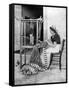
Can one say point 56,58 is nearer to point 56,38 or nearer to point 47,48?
point 47,48

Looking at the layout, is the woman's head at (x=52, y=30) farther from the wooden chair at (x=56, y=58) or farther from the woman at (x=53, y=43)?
the wooden chair at (x=56, y=58)

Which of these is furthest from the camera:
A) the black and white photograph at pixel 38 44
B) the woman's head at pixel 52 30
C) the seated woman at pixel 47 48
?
the woman's head at pixel 52 30

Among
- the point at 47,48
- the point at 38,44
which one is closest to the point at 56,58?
the point at 47,48

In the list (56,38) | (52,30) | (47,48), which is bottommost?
(47,48)

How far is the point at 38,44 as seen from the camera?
25.3 feet

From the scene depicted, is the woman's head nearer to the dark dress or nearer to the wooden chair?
the dark dress

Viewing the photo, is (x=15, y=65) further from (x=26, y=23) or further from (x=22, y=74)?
(x=26, y=23)

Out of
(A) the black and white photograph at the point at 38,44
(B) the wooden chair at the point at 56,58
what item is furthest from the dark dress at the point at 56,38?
(B) the wooden chair at the point at 56,58

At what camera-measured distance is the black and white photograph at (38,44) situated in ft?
24.8

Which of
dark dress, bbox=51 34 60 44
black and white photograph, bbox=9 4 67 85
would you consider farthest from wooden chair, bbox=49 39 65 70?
→ dark dress, bbox=51 34 60 44

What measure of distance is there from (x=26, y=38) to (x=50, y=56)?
71 cm

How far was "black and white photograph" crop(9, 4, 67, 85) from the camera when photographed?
24.8ft

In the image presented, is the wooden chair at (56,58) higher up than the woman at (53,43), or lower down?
lower down

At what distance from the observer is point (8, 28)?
7703 mm
